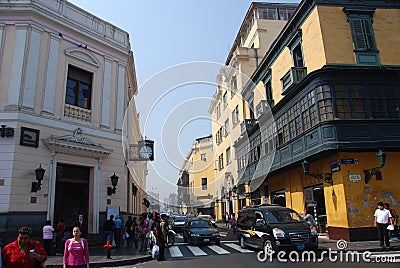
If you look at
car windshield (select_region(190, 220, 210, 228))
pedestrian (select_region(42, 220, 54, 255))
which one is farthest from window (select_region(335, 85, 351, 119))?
pedestrian (select_region(42, 220, 54, 255))

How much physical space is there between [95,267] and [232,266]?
4724mm

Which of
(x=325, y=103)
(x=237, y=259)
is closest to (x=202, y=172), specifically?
(x=325, y=103)

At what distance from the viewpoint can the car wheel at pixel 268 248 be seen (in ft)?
35.6

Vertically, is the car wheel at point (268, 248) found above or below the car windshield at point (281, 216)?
below

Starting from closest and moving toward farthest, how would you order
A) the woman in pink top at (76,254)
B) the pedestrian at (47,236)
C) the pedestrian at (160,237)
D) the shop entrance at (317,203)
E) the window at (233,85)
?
the woman in pink top at (76,254), the pedestrian at (160,237), the pedestrian at (47,236), the shop entrance at (317,203), the window at (233,85)

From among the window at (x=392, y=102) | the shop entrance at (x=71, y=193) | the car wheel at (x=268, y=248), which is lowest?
the car wheel at (x=268, y=248)

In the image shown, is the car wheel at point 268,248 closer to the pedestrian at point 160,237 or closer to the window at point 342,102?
the pedestrian at point 160,237

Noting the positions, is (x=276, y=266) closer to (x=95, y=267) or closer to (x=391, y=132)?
(x=95, y=267)

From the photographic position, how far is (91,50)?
16.5 m

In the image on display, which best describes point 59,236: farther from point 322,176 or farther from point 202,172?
point 202,172

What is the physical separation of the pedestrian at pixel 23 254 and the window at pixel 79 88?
453 inches

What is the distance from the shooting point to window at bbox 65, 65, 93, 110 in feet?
50.7

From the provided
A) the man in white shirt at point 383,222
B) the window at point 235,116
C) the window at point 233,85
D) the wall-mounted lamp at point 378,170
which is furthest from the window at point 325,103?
the window at point 233,85

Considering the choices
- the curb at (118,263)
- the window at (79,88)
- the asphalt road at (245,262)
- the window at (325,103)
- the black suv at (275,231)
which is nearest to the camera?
the asphalt road at (245,262)
